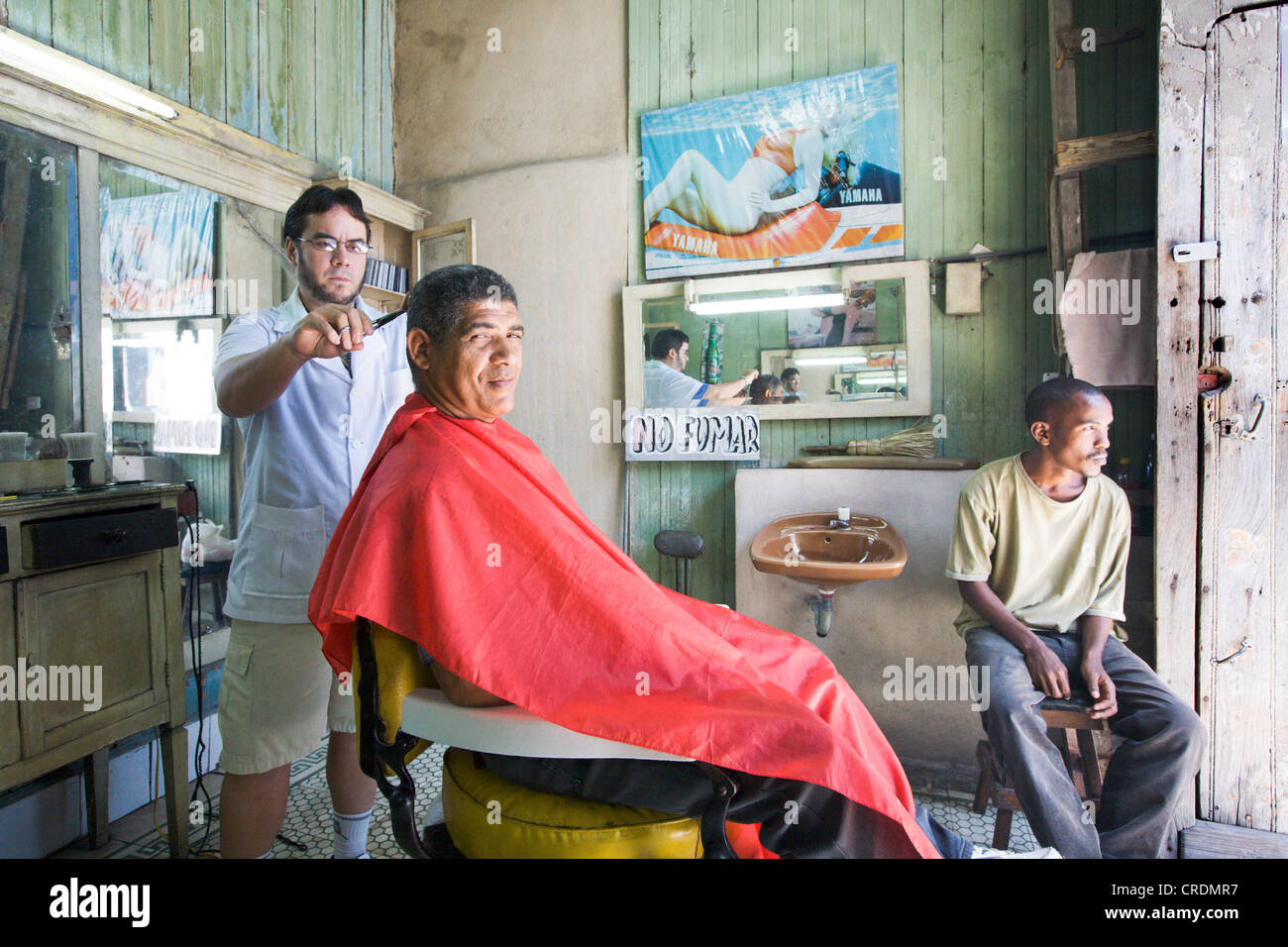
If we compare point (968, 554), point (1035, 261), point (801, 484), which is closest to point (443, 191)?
point (801, 484)

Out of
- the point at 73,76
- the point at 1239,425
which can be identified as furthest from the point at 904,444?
the point at 73,76

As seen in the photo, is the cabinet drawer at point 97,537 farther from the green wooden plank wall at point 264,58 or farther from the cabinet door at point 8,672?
the green wooden plank wall at point 264,58

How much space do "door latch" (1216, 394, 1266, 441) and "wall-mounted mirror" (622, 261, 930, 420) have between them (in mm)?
881

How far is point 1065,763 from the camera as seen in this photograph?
1784mm

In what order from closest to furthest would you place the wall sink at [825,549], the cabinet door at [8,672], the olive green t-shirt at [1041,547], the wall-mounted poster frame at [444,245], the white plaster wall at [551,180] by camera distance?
the cabinet door at [8,672], the olive green t-shirt at [1041,547], the wall sink at [825,549], the white plaster wall at [551,180], the wall-mounted poster frame at [444,245]

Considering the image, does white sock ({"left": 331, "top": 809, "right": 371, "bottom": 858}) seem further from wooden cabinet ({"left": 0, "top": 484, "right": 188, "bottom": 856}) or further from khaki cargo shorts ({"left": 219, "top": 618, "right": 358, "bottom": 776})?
wooden cabinet ({"left": 0, "top": 484, "right": 188, "bottom": 856})

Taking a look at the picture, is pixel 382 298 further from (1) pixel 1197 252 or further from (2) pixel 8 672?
(1) pixel 1197 252

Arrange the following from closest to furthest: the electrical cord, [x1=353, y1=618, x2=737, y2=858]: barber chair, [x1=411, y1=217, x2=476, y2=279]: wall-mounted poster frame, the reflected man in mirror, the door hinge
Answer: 1. [x1=353, y1=618, x2=737, y2=858]: barber chair
2. the door hinge
3. the electrical cord
4. the reflected man in mirror
5. [x1=411, y1=217, x2=476, y2=279]: wall-mounted poster frame

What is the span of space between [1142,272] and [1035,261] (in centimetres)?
46

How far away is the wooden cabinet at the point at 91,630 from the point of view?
4.88ft

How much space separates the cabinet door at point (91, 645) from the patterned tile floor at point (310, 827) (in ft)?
1.81

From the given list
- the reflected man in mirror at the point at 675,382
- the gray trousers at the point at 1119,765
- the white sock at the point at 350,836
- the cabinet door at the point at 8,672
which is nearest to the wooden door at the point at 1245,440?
the gray trousers at the point at 1119,765

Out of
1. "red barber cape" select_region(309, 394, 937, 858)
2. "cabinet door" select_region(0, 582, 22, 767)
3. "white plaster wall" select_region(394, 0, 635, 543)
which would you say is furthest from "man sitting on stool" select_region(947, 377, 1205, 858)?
"cabinet door" select_region(0, 582, 22, 767)

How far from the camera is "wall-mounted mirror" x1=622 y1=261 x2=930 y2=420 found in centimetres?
249
